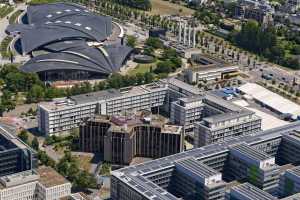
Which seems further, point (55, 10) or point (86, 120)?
point (55, 10)

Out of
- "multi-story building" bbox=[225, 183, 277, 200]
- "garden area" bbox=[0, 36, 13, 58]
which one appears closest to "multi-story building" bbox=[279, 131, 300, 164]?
"multi-story building" bbox=[225, 183, 277, 200]

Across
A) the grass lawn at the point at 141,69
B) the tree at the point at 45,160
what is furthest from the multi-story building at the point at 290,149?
the grass lawn at the point at 141,69

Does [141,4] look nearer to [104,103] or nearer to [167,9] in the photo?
[167,9]

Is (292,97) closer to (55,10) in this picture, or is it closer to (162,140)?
(162,140)

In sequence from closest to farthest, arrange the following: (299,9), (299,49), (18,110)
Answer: (18,110), (299,49), (299,9)

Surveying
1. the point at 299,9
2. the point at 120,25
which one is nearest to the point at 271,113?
the point at 120,25

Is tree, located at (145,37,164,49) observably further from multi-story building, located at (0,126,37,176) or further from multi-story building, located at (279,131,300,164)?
multi-story building, located at (0,126,37,176)

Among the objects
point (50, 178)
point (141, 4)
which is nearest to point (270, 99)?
point (50, 178)
